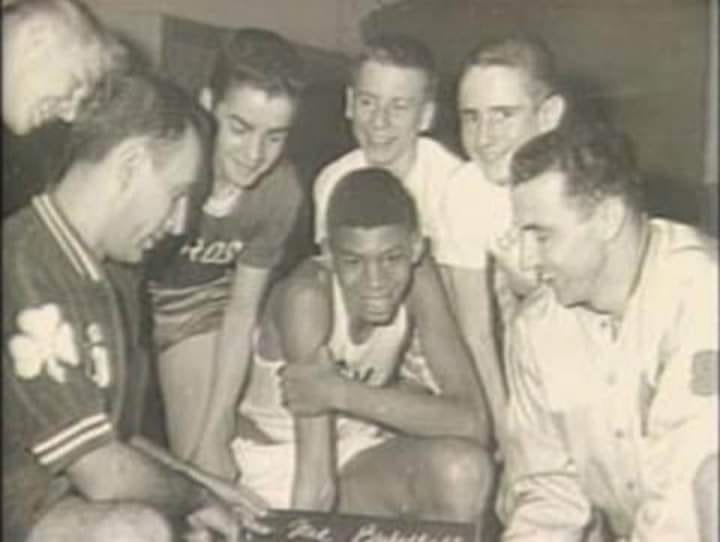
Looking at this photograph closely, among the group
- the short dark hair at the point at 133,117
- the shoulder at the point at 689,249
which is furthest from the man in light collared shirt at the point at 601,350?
the short dark hair at the point at 133,117

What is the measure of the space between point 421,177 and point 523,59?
0.11 m

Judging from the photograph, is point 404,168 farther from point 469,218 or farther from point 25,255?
point 25,255

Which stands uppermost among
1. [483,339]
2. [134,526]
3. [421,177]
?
[421,177]

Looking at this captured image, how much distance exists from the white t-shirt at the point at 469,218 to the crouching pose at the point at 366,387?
22 millimetres

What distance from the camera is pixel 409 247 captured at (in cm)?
111

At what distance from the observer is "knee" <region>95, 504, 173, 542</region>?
1088 millimetres

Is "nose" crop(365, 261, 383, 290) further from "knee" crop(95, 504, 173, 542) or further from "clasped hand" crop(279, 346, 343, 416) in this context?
"knee" crop(95, 504, 173, 542)

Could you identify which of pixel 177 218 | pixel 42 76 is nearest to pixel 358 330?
pixel 177 218

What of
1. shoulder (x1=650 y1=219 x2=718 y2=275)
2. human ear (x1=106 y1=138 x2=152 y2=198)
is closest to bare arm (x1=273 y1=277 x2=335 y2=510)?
human ear (x1=106 y1=138 x2=152 y2=198)

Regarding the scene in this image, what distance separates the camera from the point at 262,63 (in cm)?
111

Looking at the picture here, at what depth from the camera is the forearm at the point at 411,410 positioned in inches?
43.6

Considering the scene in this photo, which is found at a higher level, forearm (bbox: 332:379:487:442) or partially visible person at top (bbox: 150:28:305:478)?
partially visible person at top (bbox: 150:28:305:478)

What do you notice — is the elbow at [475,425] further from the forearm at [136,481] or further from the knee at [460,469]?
the forearm at [136,481]

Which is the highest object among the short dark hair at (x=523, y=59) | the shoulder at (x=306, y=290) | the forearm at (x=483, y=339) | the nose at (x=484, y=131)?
the short dark hair at (x=523, y=59)
